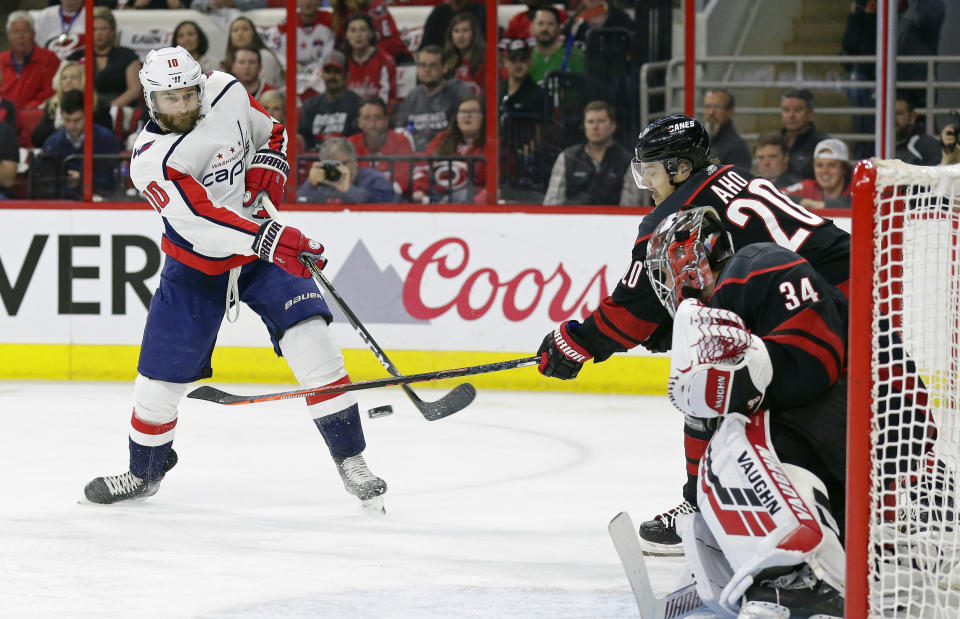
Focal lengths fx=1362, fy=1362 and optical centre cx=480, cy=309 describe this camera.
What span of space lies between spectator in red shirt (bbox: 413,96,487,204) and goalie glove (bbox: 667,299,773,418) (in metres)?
3.52

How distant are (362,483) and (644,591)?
118cm

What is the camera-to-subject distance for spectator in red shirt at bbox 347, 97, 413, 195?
19.0 feet

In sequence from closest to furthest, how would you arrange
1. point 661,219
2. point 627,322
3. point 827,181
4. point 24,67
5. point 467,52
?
point 661,219
point 627,322
point 827,181
point 467,52
point 24,67

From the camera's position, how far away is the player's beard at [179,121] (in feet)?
11.0

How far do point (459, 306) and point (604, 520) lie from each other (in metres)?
2.36

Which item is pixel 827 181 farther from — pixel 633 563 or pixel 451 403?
pixel 633 563

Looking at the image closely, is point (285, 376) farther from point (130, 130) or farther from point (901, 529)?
point (901, 529)

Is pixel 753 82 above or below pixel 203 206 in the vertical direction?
above

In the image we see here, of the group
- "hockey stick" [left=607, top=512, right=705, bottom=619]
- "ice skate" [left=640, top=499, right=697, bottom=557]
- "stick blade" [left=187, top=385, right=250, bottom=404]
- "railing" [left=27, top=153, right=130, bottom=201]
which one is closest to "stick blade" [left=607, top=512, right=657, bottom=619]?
"hockey stick" [left=607, top=512, right=705, bottom=619]

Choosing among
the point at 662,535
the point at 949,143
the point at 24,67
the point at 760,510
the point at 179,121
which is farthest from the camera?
the point at 24,67

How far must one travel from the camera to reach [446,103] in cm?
577

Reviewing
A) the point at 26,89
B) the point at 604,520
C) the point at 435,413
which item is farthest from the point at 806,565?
the point at 26,89

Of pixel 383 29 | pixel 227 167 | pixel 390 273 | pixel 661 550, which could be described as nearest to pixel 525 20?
pixel 383 29

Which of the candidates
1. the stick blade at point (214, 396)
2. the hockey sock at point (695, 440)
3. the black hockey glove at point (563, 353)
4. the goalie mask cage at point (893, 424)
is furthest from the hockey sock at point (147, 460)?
the goalie mask cage at point (893, 424)
